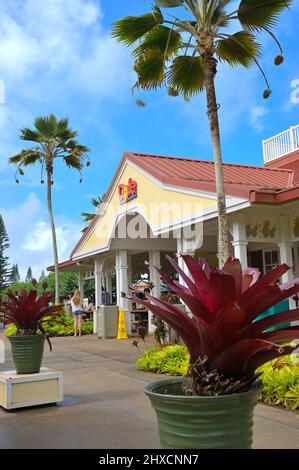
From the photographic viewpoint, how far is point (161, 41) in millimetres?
8766

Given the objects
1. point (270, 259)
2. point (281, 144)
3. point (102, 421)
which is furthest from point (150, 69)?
point (281, 144)

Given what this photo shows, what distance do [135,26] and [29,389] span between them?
6234 mm

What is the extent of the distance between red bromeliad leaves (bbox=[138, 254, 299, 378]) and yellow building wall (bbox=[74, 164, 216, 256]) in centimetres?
895

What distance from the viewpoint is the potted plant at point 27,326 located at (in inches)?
252

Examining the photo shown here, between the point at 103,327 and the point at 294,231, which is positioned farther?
the point at 103,327

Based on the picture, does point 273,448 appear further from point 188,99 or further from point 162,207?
point 162,207

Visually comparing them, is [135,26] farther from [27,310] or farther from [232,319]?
[232,319]

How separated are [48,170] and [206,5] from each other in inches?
560

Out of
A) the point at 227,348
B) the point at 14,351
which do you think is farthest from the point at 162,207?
the point at 227,348

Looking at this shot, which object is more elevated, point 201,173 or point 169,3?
point 169,3

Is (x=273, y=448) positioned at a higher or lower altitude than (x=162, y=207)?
lower

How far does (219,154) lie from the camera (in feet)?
28.0
